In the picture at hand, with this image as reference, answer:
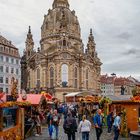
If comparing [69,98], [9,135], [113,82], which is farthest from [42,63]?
[9,135]

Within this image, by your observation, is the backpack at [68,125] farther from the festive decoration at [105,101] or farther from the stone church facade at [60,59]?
the stone church facade at [60,59]

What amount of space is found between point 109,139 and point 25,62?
282 ft

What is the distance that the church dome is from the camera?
4087 inches

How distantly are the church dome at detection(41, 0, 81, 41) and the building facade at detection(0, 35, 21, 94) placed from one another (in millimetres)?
19939

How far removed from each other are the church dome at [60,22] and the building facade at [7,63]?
1994cm

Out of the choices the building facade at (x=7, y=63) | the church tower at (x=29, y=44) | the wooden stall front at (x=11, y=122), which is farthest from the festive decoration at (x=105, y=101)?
the church tower at (x=29, y=44)

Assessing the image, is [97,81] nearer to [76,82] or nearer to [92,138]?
[76,82]

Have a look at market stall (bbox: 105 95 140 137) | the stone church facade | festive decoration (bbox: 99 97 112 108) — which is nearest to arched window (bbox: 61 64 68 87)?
the stone church facade

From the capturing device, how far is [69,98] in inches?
2098

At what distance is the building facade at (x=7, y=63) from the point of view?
8038 centimetres

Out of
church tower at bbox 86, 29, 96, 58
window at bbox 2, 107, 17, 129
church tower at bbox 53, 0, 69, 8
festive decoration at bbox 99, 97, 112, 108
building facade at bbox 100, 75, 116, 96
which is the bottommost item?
window at bbox 2, 107, 17, 129

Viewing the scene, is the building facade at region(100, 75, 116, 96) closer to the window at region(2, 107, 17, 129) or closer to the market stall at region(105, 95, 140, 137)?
the market stall at region(105, 95, 140, 137)

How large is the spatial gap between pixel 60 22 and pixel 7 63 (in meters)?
26.8

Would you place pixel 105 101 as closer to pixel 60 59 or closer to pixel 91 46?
pixel 60 59
